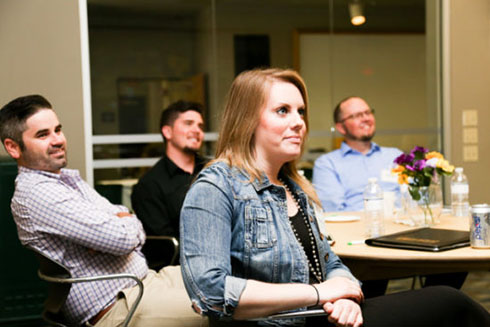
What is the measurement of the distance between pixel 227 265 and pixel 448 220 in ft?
5.88

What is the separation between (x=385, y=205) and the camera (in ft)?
10.9

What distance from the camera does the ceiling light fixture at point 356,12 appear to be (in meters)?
5.70

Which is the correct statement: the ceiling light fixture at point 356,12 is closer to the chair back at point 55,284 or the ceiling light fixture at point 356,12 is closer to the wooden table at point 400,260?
the wooden table at point 400,260

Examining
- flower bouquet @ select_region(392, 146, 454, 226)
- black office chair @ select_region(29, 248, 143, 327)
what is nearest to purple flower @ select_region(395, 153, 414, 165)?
flower bouquet @ select_region(392, 146, 454, 226)

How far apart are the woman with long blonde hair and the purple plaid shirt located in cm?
75

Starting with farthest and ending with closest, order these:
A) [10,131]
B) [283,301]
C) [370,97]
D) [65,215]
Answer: [370,97]
[10,131]
[65,215]
[283,301]

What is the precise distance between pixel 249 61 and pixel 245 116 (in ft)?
12.3

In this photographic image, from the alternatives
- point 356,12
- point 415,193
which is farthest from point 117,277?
point 356,12

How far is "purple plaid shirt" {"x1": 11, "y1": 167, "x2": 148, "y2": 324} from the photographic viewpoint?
239 cm

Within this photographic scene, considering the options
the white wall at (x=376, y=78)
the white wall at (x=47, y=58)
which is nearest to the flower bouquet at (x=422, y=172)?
the white wall at (x=47, y=58)

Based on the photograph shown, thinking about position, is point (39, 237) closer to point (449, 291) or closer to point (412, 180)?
point (449, 291)

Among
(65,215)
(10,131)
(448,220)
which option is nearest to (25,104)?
(10,131)

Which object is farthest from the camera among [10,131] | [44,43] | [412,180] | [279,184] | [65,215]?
[44,43]

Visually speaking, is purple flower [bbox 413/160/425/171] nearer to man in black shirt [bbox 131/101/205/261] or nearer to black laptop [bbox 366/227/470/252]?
black laptop [bbox 366/227/470/252]
